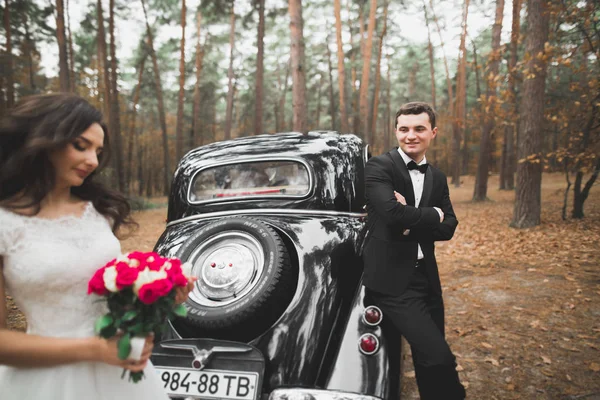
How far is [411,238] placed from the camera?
2508mm

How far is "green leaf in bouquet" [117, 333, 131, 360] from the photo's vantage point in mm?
1270

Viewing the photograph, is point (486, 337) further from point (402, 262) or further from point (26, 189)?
point (26, 189)

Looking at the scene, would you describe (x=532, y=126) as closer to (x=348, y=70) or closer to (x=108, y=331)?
(x=108, y=331)

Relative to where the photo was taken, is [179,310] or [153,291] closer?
[153,291]

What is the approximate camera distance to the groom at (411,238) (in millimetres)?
2273

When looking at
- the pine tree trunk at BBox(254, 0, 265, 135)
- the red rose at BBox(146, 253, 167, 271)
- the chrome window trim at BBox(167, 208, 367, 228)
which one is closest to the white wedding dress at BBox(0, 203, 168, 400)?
the red rose at BBox(146, 253, 167, 271)

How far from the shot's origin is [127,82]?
31.7 m

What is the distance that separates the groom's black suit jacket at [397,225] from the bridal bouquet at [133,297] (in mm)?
1509

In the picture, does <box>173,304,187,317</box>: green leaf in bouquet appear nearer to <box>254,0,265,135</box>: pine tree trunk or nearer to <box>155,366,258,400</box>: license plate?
<box>155,366,258,400</box>: license plate

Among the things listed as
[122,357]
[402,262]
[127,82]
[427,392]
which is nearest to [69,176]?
[122,357]

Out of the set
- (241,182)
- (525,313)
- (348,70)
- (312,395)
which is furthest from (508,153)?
(312,395)

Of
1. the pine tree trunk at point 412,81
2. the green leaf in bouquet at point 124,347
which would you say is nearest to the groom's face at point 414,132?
the green leaf in bouquet at point 124,347

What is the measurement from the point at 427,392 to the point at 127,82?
35168 millimetres

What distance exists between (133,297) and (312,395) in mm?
1208
